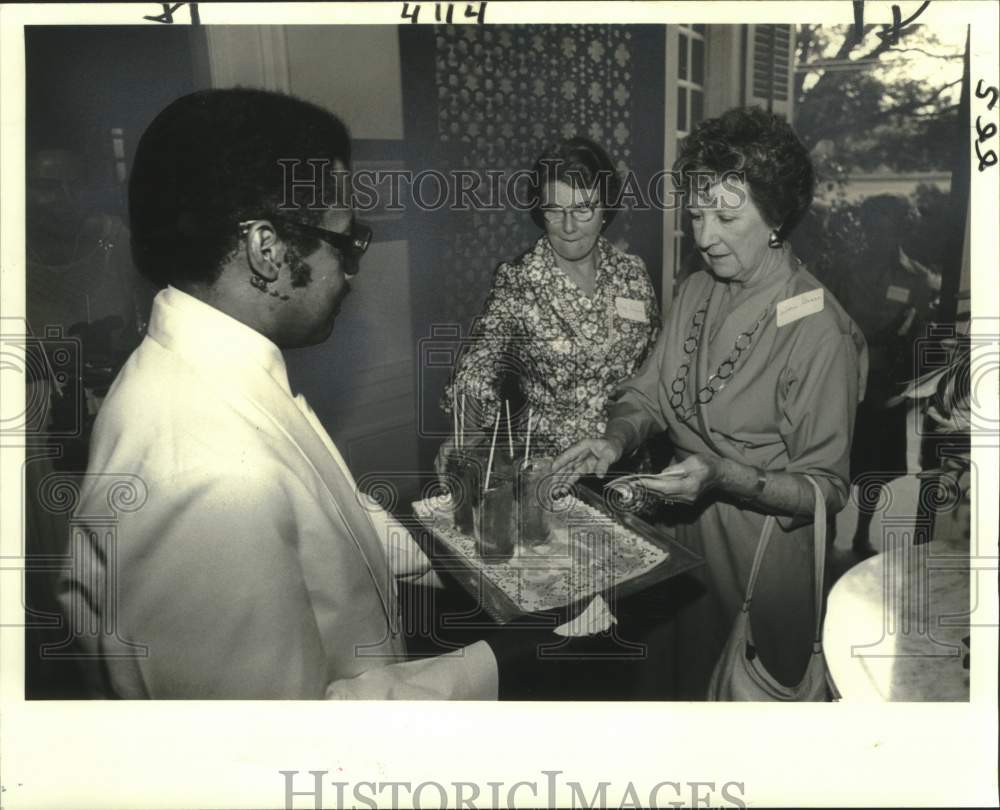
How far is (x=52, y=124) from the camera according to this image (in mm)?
1464

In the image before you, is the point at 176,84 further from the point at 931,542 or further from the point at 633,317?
the point at 931,542

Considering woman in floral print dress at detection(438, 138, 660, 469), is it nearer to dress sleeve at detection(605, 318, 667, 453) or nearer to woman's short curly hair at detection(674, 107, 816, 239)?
dress sleeve at detection(605, 318, 667, 453)

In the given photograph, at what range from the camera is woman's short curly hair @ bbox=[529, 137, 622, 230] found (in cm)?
146

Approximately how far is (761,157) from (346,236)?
713 millimetres

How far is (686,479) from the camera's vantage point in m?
1.50

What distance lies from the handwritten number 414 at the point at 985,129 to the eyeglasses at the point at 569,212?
68 cm

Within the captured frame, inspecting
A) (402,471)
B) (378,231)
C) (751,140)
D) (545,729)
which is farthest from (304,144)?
(545,729)

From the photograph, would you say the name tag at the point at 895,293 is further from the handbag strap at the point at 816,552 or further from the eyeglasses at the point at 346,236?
the eyeglasses at the point at 346,236

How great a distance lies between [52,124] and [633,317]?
1.06 m

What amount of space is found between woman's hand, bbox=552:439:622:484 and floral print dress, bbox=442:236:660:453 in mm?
16

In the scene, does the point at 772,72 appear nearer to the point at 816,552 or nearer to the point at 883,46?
the point at 883,46

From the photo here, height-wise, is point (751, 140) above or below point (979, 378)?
above

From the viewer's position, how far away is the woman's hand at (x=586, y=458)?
4.90ft

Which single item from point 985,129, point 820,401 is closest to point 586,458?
point 820,401
